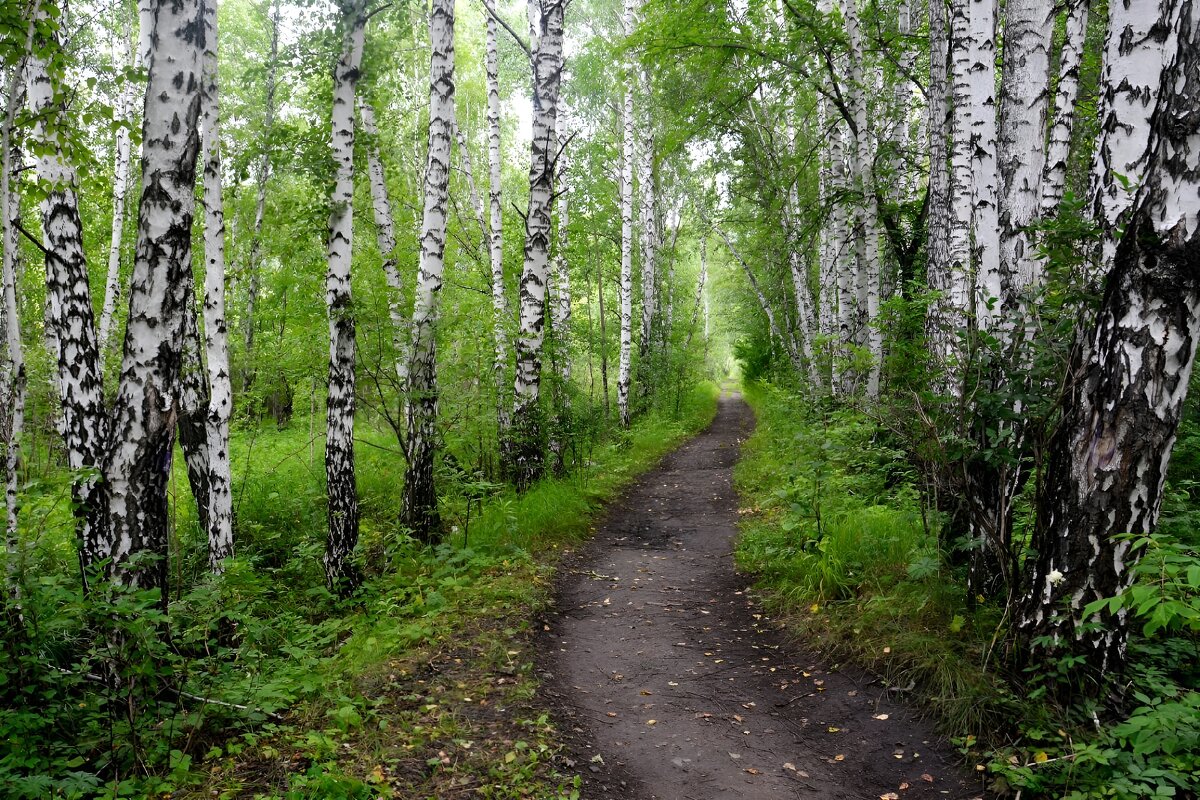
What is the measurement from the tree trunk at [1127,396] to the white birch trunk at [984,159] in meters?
1.28

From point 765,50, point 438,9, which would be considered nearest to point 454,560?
point 438,9

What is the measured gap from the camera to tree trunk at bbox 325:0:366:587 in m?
6.40

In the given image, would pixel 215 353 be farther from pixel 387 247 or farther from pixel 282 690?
pixel 387 247

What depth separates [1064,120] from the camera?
5.76 metres

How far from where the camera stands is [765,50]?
29.6ft

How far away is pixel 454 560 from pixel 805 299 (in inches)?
507

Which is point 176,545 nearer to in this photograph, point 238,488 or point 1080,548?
point 238,488

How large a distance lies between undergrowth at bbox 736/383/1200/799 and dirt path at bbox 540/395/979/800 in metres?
0.26

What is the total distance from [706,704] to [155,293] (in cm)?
438

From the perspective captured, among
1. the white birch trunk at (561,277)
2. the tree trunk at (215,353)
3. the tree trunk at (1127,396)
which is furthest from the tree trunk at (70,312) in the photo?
the white birch trunk at (561,277)

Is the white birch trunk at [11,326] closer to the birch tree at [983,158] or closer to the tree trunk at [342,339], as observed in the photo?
the tree trunk at [342,339]

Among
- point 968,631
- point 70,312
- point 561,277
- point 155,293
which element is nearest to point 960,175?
point 968,631

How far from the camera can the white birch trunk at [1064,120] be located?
553 cm

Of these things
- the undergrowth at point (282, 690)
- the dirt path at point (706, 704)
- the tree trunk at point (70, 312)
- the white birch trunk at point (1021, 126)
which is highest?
the white birch trunk at point (1021, 126)
